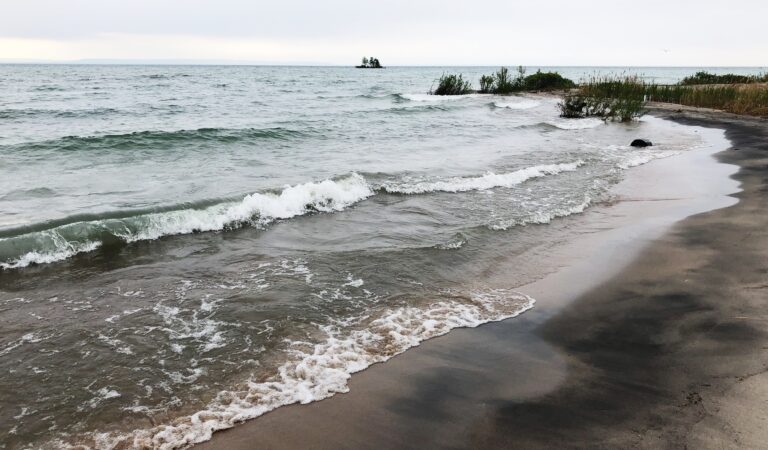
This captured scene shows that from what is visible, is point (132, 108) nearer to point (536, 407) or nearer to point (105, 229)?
point (105, 229)

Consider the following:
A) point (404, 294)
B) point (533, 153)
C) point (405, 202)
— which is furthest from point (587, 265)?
point (533, 153)

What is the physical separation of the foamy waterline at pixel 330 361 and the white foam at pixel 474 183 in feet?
19.7

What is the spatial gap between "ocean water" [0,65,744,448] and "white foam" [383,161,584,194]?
0.06m

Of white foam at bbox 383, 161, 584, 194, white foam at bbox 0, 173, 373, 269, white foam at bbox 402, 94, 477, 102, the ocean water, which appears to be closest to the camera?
the ocean water

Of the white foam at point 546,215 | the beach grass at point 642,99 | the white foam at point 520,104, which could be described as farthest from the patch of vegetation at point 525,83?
the white foam at point 546,215

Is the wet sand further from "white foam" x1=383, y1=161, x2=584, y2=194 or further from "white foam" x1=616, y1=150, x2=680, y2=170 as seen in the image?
"white foam" x1=616, y1=150, x2=680, y2=170

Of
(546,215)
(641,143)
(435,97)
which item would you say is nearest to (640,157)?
(641,143)

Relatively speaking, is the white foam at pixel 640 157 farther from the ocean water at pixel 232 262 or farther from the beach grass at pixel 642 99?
the beach grass at pixel 642 99

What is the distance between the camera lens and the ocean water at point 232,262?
4.27 metres

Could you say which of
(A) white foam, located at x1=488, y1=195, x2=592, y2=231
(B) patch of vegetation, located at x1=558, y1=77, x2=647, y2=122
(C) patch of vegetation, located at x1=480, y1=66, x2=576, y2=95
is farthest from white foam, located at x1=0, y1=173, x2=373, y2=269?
(C) patch of vegetation, located at x1=480, y1=66, x2=576, y2=95

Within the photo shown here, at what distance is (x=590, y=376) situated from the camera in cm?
438

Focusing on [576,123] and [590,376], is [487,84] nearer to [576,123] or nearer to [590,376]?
[576,123]

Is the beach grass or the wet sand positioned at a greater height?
the beach grass

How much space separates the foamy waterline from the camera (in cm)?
370
